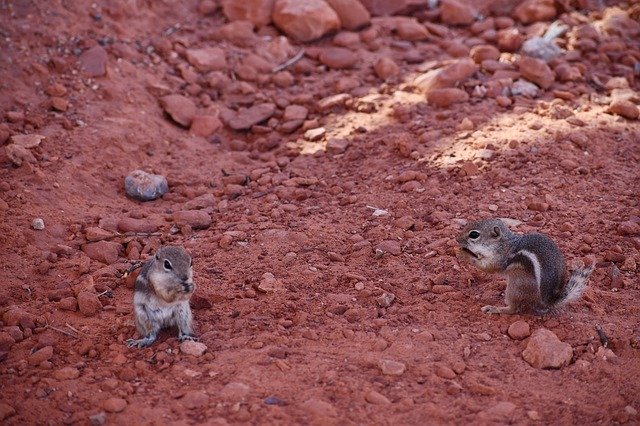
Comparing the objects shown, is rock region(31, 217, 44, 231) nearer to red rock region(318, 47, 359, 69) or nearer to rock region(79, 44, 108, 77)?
rock region(79, 44, 108, 77)

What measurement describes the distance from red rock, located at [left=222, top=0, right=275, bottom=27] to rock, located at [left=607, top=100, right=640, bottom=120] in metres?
4.07

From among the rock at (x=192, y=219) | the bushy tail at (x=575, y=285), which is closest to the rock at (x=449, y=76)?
the rock at (x=192, y=219)

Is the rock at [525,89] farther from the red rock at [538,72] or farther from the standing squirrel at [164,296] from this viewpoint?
the standing squirrel at [164,296]

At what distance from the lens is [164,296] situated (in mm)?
4777

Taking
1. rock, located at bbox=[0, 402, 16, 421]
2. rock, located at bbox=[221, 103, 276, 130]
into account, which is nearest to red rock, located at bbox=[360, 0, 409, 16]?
rock, located at bbox=[221, 103, 276, 130]

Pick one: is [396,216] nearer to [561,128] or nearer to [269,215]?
[269,215]

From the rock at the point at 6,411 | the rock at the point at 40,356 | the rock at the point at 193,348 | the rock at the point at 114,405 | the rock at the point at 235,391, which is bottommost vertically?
the rock at the point at 193,348

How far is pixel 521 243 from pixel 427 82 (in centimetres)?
320

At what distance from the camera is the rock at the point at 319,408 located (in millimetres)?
4184

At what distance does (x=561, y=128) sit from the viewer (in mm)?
6984

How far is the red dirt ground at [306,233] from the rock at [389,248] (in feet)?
0.05

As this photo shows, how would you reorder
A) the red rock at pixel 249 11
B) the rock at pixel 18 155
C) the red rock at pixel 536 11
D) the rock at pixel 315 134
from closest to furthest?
1. the rock at pixel 18 155
2. the rock at pixel 315 134
3. the red rock at pixel 249 11
4. the red rock at pixel 536 11

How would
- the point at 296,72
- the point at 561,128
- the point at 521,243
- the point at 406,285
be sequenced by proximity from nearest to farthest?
the point at 521,243
the point at 406,285
the point at 561,128
the point at 296,72

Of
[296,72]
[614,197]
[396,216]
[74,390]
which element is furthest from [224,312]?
[296,72]
